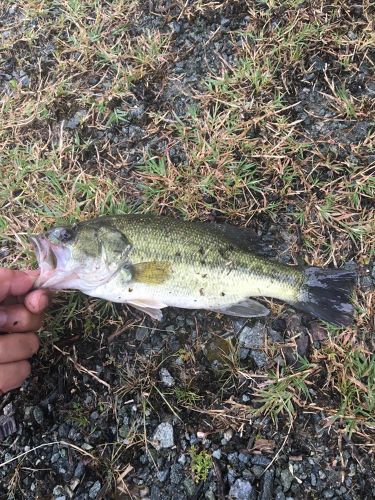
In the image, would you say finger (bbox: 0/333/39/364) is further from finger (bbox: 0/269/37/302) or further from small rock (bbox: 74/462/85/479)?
small rock (bbox: 74/462/85/479)

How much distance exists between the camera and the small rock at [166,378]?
13.0 ft

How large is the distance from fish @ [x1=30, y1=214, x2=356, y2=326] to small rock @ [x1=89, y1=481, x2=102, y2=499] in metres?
1.34

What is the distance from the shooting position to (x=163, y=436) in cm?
383

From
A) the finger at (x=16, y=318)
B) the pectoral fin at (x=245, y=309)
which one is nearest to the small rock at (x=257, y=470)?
the pectoral fin at (x=245, y=309)

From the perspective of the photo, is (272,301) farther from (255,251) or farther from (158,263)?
(158,263)

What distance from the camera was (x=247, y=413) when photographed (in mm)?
3842

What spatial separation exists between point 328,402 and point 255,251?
4.24 feet

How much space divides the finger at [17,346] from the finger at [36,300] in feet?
0.90

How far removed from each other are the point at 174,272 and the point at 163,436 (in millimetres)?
1294

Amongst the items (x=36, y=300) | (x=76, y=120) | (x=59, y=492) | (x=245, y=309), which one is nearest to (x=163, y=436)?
(x=59, y=492)

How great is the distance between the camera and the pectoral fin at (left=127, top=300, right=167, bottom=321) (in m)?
3.71

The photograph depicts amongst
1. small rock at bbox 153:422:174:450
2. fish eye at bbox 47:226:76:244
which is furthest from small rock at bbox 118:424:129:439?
fish eye at bbox 47:226:76:244

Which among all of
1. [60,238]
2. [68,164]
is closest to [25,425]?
[60,238]

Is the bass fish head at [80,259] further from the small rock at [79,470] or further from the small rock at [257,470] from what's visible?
the small rock at [257,470]
